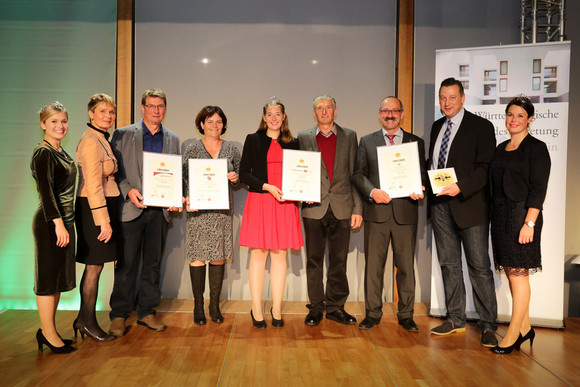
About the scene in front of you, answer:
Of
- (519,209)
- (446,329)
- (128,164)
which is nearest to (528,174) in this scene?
(519,209)

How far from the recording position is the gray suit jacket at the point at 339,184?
11.5 ft

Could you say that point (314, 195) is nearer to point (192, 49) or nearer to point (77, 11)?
point (192, 49)

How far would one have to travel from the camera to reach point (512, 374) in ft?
8.75

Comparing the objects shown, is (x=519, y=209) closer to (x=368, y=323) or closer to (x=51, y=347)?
(x=368, y=323)

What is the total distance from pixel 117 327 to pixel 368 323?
195 centimetres

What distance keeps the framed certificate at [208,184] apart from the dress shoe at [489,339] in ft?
6.96

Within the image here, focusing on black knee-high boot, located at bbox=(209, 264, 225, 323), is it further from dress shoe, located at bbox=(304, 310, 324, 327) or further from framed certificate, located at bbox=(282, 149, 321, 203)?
framed certificate, located at bbox=(282, 149, 321, 203)

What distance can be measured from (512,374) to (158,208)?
108 inches

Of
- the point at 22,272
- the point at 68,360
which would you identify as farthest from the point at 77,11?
the point at 68,360

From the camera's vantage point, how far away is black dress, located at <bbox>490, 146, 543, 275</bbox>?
2.95 m

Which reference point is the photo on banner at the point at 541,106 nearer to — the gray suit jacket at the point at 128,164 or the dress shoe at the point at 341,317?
the dress shoe at the point at 341,317

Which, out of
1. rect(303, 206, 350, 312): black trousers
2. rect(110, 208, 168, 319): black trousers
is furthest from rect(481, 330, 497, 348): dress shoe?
rect(110, 208, 168, 319): black trousers

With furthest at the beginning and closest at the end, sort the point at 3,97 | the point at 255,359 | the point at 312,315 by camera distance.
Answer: the point at 3,97, the point at 312,315, the point at 255,359

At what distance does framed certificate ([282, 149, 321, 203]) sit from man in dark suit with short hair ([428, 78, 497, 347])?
98cm
